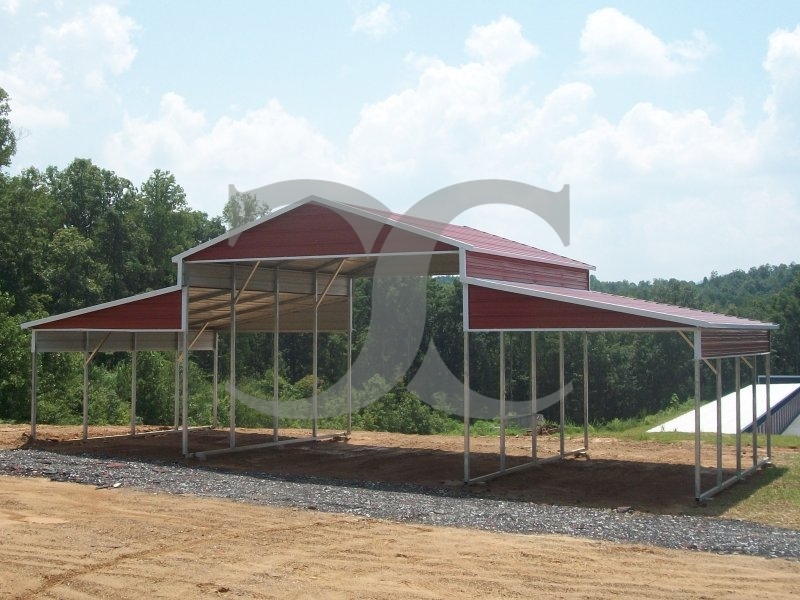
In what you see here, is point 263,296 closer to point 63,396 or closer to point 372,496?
point 372,496

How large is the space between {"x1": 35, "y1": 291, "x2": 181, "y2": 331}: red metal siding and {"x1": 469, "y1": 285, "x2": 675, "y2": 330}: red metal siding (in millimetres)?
6686

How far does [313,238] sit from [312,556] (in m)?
8.31

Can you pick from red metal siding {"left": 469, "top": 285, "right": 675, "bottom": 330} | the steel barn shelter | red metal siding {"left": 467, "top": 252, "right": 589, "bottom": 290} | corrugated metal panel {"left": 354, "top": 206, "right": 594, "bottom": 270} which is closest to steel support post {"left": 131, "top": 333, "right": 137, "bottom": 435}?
the steel barn shelter

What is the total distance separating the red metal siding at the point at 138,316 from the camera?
62.8 feet

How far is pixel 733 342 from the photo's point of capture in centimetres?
1580

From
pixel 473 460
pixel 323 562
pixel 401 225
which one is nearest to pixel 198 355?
pixel 473 460

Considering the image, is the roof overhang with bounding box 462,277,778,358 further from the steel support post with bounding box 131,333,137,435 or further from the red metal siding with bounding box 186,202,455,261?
the steel support post with bounding box 131,333,137,435

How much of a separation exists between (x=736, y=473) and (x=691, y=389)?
175 feet

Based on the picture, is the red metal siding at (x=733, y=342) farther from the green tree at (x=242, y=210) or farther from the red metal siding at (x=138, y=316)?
the green tree at (x=242, y=210)

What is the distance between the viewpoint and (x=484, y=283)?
15.7 meters

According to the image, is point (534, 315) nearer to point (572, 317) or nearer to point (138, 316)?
point (572, 317)

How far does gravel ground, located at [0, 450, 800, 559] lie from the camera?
11672 millimetres

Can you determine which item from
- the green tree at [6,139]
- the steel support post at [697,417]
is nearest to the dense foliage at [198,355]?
the green tree at [6,139]

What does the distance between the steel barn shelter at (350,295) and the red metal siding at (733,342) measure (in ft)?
0.08
